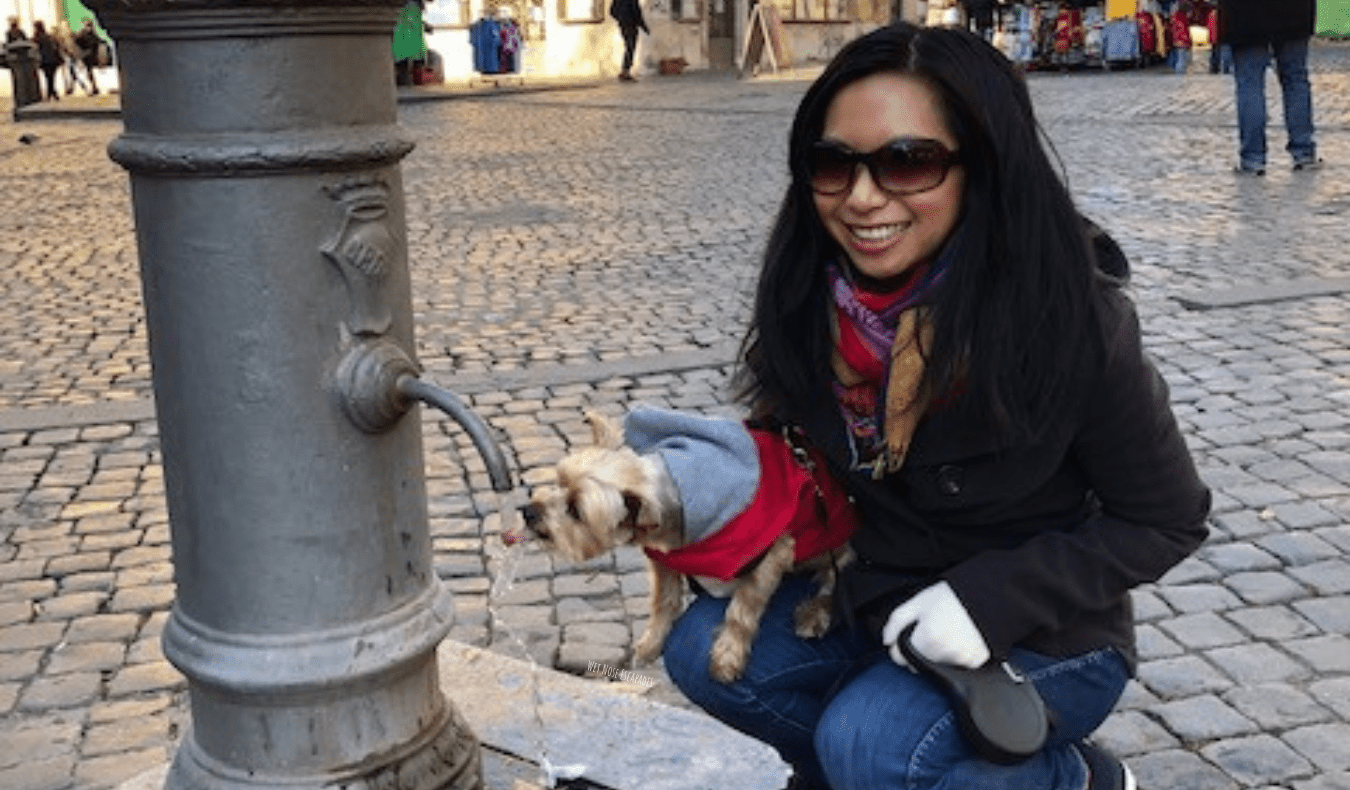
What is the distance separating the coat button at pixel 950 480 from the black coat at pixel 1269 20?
28.3 ft

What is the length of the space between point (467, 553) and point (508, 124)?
1349 centimetres

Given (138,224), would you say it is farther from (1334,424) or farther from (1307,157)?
(1307,157)

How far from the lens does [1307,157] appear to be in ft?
33.2

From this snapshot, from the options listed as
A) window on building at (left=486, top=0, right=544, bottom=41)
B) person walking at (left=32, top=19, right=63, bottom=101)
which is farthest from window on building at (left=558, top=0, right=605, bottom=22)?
person walking at (left=32, top=19, right=63, bottom=101)

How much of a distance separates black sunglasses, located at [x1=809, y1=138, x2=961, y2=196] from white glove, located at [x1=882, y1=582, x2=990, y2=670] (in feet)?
1.83

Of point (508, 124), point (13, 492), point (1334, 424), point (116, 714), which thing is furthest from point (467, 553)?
point (508, 124)

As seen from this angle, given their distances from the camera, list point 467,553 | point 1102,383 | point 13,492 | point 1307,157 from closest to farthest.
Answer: point 1102,383, point 467,553, point 13,492, point 1307,157

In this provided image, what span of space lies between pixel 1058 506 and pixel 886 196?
1.77ft

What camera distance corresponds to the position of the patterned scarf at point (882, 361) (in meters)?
2.12

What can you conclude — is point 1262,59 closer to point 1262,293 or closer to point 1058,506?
point 1262,293

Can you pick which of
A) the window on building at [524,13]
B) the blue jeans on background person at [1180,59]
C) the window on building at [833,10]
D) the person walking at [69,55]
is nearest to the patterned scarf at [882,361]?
the blue jeans on background person at [1180,59]

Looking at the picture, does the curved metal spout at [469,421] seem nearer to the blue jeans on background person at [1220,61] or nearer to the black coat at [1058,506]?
the black coat at [1058,506]

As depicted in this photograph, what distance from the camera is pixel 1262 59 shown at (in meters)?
9.91

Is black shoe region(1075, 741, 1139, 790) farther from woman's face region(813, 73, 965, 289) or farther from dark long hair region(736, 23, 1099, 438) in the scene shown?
woman's face region(813, 73, 965, 289)
